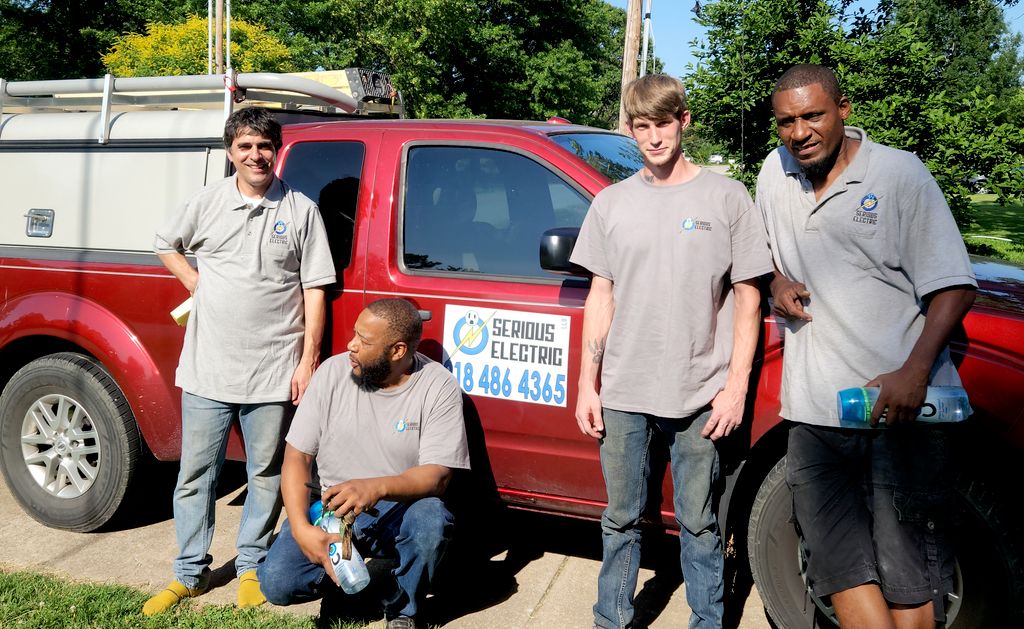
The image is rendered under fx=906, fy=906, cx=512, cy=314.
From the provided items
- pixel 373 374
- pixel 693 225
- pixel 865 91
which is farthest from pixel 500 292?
pixel 865 91

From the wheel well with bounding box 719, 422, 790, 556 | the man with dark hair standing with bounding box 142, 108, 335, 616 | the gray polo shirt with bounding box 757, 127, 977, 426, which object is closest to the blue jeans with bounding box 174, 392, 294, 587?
the man with dark hair standing with bounding box 142, 108, 335, 616

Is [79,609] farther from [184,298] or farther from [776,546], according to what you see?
[776,546]

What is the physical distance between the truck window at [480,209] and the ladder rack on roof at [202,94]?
0.99 metres

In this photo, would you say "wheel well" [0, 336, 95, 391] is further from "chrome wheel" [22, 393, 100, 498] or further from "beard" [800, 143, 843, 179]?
"beard" [800, 143, 843, 179]

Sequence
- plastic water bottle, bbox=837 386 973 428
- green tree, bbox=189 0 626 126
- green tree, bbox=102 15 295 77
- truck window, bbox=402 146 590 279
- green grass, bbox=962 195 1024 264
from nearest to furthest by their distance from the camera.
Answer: plastic water bottle, bbox=837 386 973 428
truck window, bbox=402 146 590 279
green grass, bbox=962 195 1024 264
green tree, bbox=102 15 295 77
green tree, bbox=189 0 626 126

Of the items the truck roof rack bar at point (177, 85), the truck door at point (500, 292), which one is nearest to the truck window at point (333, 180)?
the truck door at point (500, 292)

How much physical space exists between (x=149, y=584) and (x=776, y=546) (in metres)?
2.58

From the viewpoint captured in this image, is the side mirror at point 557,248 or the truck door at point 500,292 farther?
the truck door at point 500,292

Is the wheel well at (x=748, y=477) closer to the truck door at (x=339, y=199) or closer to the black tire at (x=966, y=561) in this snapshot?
the black tire at (x=966, y=561)

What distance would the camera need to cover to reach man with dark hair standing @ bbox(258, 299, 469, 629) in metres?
3.24

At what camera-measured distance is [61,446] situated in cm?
430

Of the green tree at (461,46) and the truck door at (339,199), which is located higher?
the green tree at (461,46)

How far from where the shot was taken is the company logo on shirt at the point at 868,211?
2.49 m

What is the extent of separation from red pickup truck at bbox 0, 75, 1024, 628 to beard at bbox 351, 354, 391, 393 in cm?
34
